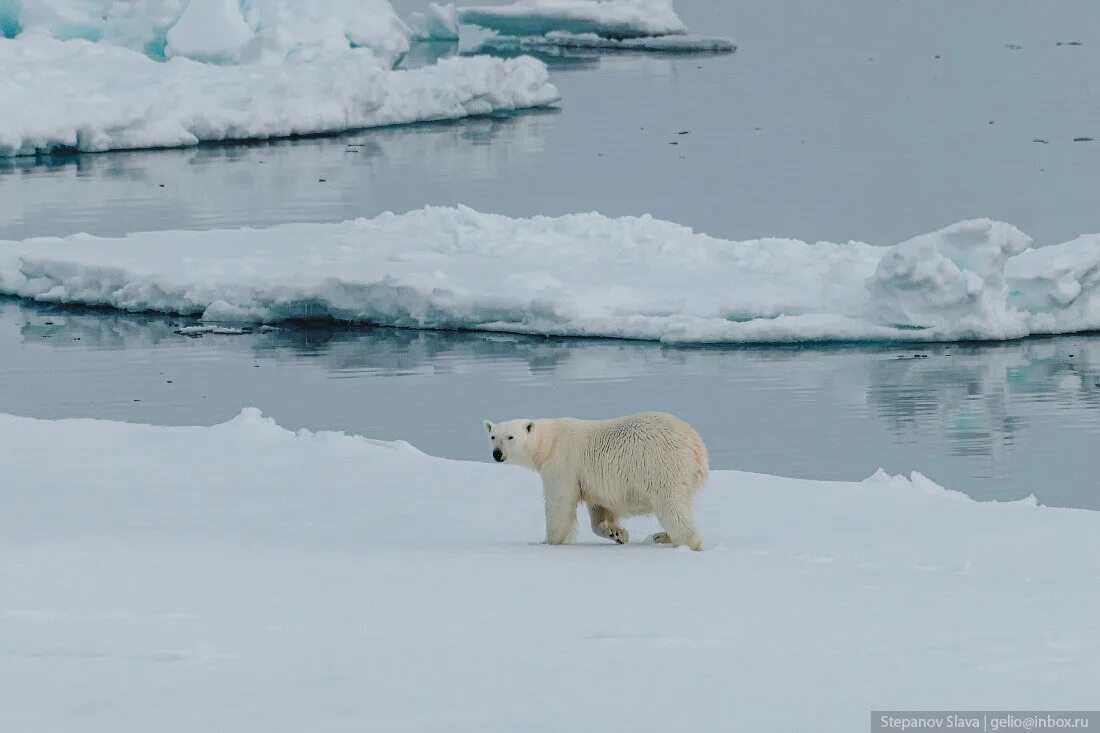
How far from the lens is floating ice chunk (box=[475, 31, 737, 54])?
39.9m

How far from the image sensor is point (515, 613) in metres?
4.81

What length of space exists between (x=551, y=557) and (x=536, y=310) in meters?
8.24

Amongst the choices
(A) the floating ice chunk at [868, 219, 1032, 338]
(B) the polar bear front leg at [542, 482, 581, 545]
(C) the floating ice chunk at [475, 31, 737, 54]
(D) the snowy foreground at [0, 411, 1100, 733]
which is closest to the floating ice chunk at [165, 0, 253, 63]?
(C) the floating ice chunk at [475, 31, 737, 54]

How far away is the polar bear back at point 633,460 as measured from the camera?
5.91 meters

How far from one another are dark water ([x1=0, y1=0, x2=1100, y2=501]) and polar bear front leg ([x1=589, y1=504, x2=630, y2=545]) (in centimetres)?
410

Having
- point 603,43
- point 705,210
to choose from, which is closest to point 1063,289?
point 705,210

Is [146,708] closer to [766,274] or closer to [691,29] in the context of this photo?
[766,274]

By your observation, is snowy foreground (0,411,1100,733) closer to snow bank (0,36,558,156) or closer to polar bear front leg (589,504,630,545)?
polar bear front leg (589,504,630,545)

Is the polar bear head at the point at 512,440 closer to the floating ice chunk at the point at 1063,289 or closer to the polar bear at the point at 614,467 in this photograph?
the polar bear at the point at 614,467

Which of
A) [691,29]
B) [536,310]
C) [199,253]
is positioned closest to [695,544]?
[536,310]

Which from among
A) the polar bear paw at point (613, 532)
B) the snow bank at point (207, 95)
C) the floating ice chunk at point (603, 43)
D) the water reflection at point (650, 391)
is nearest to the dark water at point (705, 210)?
the water reflection at point (650, 391)

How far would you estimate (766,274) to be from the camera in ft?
47.6

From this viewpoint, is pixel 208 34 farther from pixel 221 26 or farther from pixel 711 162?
pixel 711 162

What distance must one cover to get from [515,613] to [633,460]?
1263 millimetres
